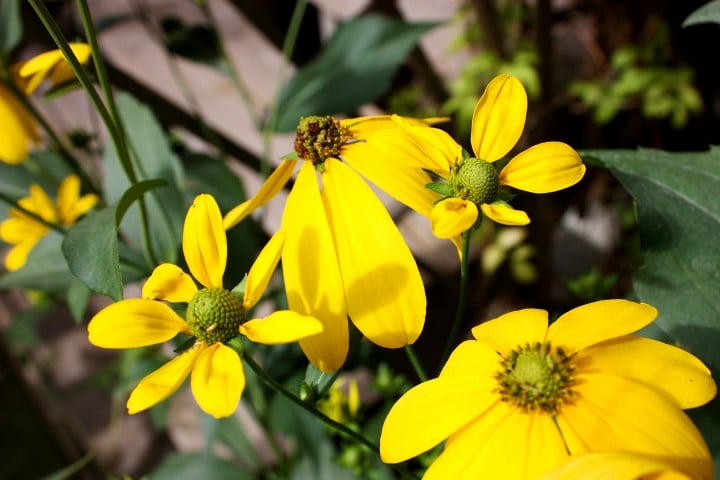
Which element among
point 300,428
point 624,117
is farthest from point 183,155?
point 624,117

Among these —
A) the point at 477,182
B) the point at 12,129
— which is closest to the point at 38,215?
the point at 12,129

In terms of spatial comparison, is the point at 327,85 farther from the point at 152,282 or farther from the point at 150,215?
the point at 152,282

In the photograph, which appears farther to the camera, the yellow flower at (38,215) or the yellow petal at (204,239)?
the yellow flower at (38,215)

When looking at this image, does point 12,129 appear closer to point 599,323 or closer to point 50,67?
point 50,67

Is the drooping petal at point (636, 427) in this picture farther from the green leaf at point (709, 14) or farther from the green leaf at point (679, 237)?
the green leaf at point (709, 14)

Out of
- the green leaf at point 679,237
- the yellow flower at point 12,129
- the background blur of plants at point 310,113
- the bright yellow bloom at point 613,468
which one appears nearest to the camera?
the bright yellow bloom at point 613,468

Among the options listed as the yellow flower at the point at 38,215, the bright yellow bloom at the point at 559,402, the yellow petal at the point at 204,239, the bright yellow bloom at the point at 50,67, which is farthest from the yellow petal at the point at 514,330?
the yellow flower at the point at 38,215
